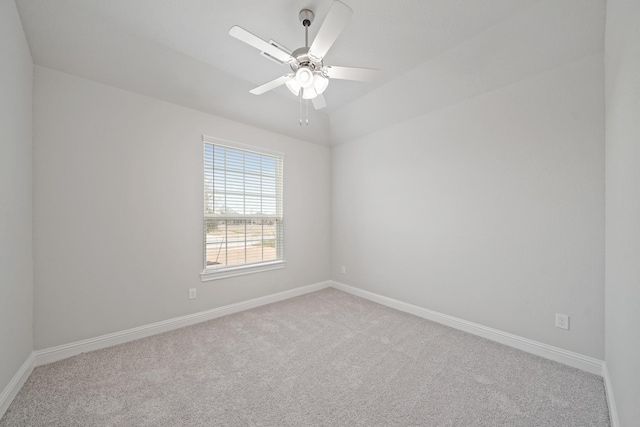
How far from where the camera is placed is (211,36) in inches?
88.1

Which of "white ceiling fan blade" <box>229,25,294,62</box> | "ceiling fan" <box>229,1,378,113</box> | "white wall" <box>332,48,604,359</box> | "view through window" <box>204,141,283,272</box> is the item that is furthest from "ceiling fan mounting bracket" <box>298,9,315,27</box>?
"view through window" <box>204,141,283,272</box>

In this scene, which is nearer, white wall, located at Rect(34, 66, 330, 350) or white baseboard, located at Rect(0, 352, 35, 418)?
white baseboard, located at Rect(0, 352, 35, 418)

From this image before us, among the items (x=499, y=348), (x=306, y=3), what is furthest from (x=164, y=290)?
(x=499, y=348)

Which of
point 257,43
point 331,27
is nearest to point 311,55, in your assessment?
point 331,27

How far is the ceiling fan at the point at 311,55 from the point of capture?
5.16 ft

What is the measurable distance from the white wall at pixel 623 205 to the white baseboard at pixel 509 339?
267mm

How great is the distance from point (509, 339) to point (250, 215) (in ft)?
→ 10.5

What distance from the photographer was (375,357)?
222 cm

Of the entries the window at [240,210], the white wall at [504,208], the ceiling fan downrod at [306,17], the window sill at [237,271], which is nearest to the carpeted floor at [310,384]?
the white wall at [504,208]

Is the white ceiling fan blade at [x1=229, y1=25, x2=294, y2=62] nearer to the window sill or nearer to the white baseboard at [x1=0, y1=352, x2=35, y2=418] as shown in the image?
the window sill

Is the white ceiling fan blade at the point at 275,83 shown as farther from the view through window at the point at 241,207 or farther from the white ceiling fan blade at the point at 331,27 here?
the view through window at the point at 241,207

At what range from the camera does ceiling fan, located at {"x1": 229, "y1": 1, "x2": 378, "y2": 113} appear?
1.57 m

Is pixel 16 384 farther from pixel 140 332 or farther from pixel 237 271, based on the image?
pixel 237 271

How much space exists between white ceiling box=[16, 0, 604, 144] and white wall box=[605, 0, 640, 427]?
1.98ft
